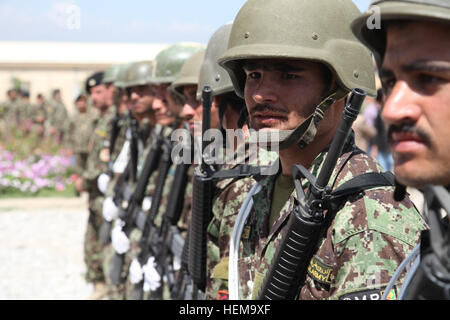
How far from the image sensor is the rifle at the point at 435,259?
1.11 metres

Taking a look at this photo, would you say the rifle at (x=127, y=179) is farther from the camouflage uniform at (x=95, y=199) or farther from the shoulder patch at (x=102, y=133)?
the shoulder patch at (x=102, y=133)

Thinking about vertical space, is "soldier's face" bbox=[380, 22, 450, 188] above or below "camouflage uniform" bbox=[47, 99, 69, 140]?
above

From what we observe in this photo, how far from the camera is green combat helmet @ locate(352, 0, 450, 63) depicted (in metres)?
1.23

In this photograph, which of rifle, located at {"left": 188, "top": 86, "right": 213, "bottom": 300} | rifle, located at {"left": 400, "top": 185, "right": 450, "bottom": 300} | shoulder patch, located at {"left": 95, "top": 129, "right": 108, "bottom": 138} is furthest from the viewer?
shoulder patch, located at {"left": 95, "top": 129, "right": 108, "bottom": 138}

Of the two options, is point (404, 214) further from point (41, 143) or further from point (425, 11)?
point (41, 143)

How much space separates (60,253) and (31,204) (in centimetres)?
358

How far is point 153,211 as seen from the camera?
485 centimetres

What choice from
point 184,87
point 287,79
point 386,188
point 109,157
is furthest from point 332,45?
point 109,157

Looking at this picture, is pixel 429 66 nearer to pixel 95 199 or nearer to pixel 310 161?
pixel 310 161

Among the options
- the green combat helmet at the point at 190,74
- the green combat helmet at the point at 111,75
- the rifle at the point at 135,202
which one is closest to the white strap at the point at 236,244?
the green combat helmet at the point at 190,74

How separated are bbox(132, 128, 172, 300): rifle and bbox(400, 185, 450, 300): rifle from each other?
144 inches

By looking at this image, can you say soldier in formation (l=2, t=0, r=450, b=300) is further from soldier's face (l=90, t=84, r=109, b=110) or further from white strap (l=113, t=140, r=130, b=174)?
soldier's face (l=90, t=84, r=109, b=110)

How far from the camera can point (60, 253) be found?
8906mm

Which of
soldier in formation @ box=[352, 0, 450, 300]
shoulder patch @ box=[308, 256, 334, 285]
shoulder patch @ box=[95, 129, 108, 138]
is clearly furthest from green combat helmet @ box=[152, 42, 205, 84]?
soldier in formation @ box=[352, 0, 450, 300]
